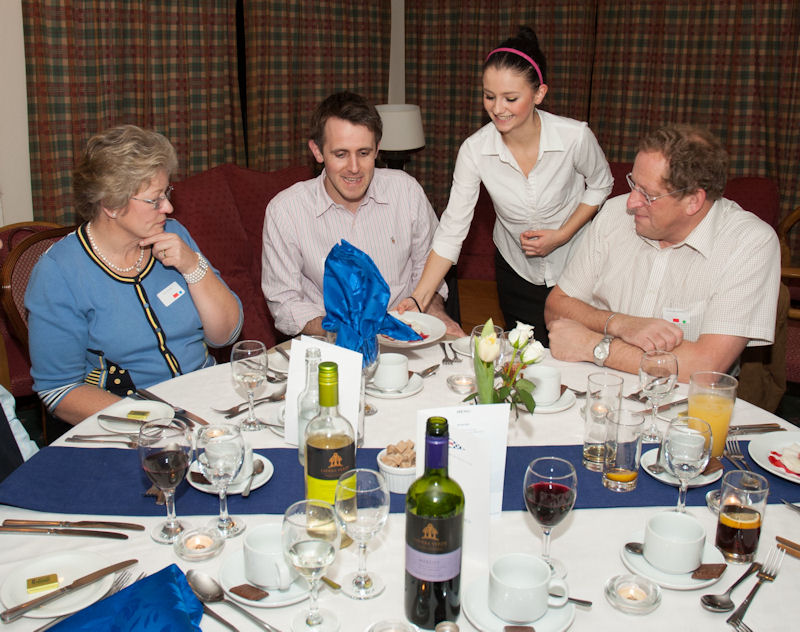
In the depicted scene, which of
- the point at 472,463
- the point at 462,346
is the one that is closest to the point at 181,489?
the point at 472,463

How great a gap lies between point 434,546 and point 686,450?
0.64m

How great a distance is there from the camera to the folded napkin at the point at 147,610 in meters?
1.07

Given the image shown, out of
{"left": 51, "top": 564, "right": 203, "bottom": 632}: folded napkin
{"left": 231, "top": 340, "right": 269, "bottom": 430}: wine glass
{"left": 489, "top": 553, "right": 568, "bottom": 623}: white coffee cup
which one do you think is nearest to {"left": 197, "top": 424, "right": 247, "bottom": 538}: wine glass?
{"left": 51, "top": 564, "right": 203, "bottom": 632}: folded napkin

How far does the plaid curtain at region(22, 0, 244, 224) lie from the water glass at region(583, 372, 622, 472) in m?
2.92

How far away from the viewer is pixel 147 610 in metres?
1.10

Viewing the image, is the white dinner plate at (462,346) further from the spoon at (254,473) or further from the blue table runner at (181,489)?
the spoon at (254,473)

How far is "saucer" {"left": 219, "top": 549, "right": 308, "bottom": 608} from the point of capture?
122 centimetres

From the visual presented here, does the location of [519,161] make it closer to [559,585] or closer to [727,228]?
[727,228]

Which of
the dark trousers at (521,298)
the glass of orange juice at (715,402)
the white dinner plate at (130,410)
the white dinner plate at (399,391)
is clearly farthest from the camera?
the dark trousers at (521,298)

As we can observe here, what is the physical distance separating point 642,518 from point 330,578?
1.98 feet

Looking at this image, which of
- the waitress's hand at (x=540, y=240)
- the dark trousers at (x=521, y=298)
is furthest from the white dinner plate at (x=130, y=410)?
the dark trousers at (x=521, y=298)

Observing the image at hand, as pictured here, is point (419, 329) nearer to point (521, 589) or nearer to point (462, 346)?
point (462, 346)

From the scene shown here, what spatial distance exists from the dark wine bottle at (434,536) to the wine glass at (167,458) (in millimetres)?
479

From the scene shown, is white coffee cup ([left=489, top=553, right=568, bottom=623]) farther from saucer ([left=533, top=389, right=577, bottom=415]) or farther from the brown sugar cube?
saucer ([left=533, top=389, right=577, bottom=415])
